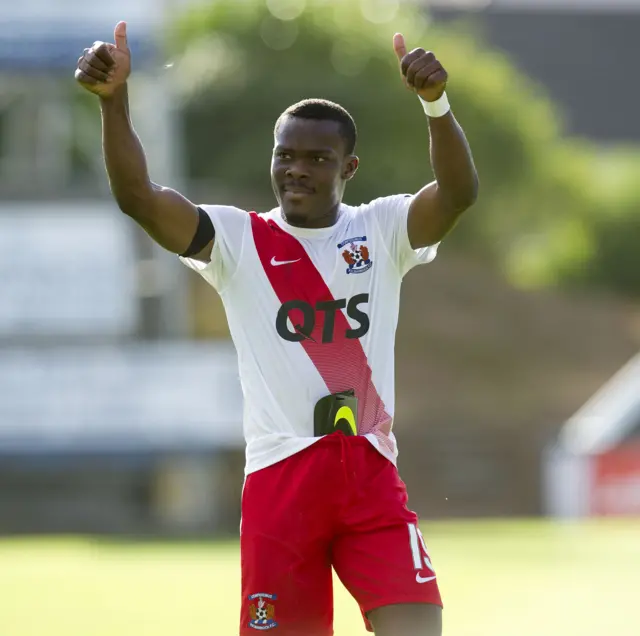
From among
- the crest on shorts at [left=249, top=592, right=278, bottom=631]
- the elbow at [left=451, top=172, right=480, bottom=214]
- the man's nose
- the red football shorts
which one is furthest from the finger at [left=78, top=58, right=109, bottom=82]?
the crest on shorts at [left=249, top=592, right=278, bottom=631]

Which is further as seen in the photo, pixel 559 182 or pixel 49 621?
pixel 559 182

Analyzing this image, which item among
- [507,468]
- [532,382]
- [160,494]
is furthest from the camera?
[532,382]

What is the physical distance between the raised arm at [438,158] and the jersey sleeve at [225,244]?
24.4 inches

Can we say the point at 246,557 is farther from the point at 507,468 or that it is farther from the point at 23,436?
the point at 507,468

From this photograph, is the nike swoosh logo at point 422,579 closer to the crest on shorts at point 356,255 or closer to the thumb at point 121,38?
the crest on shorts at point 356,255

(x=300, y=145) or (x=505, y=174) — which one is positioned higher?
(x=505, y=174)

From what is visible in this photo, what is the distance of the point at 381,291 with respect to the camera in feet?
17.8

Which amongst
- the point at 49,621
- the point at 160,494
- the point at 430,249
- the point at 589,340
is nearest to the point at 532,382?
the point at 589,340

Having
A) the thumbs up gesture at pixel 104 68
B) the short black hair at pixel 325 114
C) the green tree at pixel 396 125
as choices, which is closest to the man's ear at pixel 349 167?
the short black hair at pixel 325 114

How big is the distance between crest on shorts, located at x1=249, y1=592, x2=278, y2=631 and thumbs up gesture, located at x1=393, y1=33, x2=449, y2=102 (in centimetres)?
179

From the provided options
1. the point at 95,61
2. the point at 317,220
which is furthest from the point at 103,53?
the point at 317,220

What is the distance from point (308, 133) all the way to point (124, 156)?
25.7 inches

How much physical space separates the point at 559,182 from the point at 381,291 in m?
32.7

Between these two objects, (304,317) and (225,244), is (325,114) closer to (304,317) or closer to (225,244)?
(225,244)
